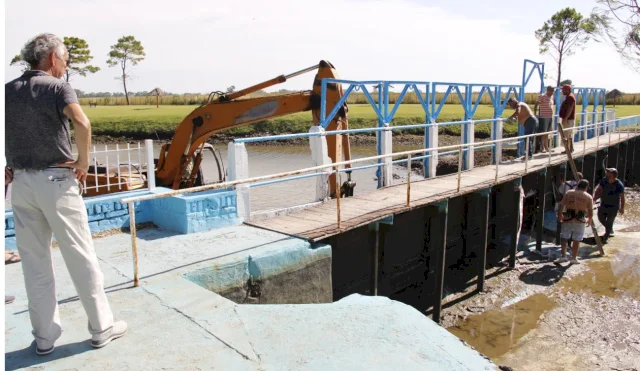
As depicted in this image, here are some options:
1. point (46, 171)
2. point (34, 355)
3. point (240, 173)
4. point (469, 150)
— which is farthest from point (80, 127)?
point (469, 150)

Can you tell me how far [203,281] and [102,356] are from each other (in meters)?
1.76

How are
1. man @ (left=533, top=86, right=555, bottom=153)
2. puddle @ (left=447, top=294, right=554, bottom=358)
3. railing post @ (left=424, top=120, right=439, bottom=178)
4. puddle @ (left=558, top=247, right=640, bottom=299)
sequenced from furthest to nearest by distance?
man @ (left=533, top=86, right=555, bottom=153)
railing post @ (left=424, top=120, right=439, bottom=178)
puddle @ (left=558, top=247, right=640, bottom=299)
puddle @ (left=447, top=294, right=554, bottom=358)

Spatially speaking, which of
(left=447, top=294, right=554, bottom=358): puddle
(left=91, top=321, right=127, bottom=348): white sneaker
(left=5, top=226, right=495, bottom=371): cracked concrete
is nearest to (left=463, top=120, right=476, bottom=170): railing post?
(left=447, top=294, right=554, bottom=358): puddle

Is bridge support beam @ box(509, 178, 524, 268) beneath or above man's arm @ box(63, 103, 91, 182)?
beneath

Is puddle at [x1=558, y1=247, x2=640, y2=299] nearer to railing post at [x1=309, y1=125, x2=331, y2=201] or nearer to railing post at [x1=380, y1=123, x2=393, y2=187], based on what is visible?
railing post at [x1=380, y1=123, x2=393, y2=187]

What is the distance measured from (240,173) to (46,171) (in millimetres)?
4166

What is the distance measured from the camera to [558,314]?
8539 mm

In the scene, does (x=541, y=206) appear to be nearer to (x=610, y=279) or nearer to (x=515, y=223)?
(x=515, y=223)

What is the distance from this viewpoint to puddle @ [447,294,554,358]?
25.4ft

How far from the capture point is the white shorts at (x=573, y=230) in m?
10.4

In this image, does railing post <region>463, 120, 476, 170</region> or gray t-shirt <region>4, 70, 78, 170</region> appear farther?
railing post <region>463, 120, 476, 170</region>

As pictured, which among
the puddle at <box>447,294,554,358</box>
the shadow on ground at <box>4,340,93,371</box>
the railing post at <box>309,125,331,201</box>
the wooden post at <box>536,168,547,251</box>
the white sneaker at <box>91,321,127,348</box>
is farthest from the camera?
the wooden post at <box>536,168,547,251</box>

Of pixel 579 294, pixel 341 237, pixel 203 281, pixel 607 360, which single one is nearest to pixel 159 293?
pixel 203 281

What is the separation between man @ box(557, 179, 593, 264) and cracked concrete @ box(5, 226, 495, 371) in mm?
7188
